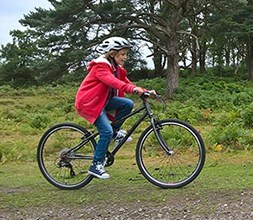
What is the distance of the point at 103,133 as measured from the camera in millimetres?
4832

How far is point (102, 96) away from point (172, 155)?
93 cm

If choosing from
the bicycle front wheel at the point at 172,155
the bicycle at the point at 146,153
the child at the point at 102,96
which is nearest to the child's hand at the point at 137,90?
the bicycle at the point at 146,153

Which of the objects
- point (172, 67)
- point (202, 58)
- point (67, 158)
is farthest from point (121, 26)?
point (67, 158)

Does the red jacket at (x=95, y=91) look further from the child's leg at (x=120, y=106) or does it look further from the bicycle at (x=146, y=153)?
the bicycle at (x=146, y=153)

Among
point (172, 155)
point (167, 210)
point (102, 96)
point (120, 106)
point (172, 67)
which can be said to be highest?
point (172, 67)

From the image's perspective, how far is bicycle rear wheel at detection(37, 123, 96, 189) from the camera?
5110mm

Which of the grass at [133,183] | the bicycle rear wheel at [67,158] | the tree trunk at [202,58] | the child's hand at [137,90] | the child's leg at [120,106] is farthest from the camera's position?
the tree trunk at [202,58]

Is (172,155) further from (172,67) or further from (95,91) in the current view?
(172,67)

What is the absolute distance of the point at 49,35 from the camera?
18.6 m

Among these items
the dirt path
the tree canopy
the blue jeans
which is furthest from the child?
the tree canopy

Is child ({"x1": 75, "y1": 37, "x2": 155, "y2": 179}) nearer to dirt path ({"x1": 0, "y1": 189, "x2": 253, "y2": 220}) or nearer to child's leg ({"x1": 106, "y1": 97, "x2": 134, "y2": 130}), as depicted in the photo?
child's leg ({"x1": 106, "y1": 97, "x2": 134, "y2": 130})

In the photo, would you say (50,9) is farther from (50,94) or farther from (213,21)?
(213,21)

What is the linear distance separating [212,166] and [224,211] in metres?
2.17

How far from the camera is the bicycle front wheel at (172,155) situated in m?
4.79
